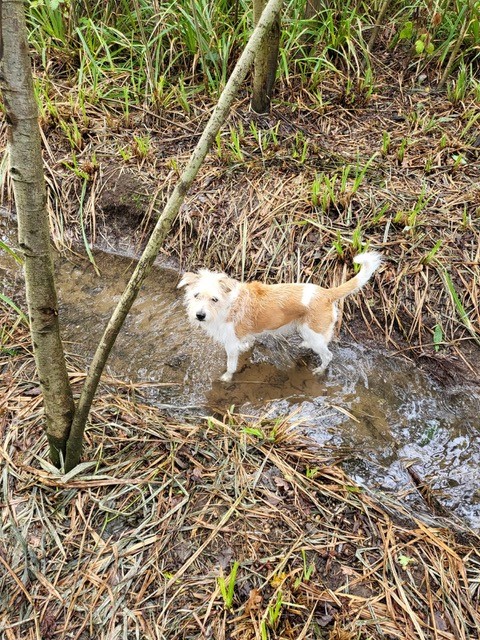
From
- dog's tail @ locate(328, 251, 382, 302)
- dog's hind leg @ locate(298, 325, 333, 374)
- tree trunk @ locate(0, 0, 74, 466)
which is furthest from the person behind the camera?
dog's hind leg @ locate(298, 325, 333, 374)

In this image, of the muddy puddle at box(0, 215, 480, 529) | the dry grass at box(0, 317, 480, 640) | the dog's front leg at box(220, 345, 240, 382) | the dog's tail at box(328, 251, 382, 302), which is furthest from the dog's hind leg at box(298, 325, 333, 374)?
the dry grass at box(0, 317, 480, 640)

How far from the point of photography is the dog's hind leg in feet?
12.0

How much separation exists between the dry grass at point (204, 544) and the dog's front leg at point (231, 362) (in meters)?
0.87

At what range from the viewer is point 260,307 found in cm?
362

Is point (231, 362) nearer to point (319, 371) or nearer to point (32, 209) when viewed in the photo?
point (319, 371)

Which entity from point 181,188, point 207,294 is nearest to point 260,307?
point 207,294

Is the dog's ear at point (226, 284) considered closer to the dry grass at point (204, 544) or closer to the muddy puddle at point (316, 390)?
the muddy puddle at point (316, 390)

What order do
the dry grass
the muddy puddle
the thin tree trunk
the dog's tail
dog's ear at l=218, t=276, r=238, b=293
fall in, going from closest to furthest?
the thin tree trunk, the dry grass, the muddy puddle, the dog's tail, dog's ear at l=218, t=276, r=238, b=293

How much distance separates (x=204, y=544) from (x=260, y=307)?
1757mm

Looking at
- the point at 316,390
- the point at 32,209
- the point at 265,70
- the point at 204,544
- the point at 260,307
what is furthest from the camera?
the point at 265,70

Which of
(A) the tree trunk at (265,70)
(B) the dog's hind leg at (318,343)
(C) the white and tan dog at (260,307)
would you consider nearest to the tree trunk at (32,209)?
(C) the white and tan dog at (260,307)

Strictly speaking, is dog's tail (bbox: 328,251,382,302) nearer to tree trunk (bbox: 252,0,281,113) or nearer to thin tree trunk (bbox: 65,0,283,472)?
thin tree trunk (bbox: 65,0,283,472)

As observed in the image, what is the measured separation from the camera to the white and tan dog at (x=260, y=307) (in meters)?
3.49

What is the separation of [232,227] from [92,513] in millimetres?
2726
